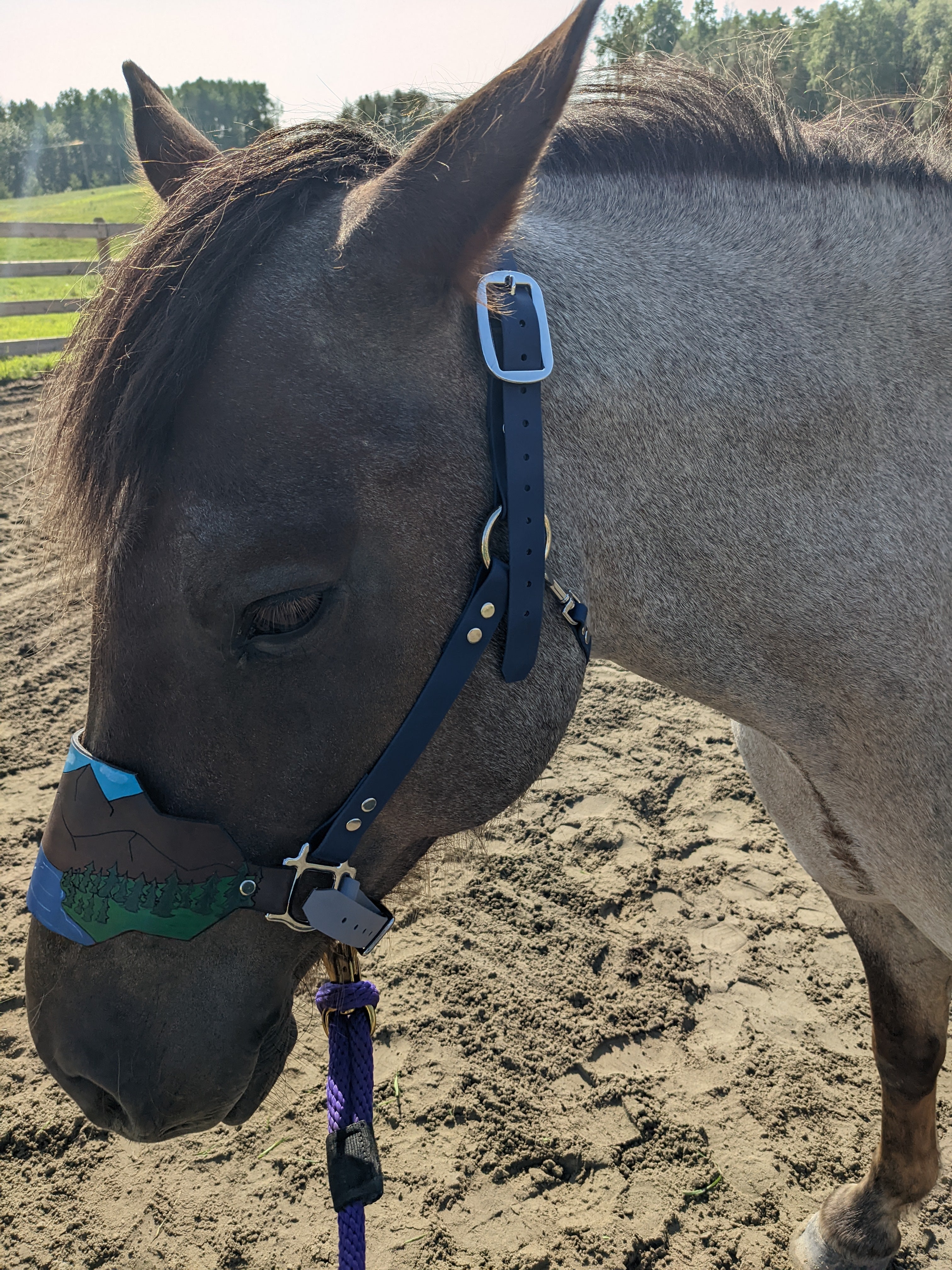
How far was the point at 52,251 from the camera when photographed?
29.8 meters

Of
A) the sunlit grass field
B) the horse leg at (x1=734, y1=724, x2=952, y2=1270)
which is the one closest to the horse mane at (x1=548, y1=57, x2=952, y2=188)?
the sunlit grass field

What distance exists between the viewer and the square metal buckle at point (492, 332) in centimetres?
125

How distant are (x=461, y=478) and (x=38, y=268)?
15019 millimetres

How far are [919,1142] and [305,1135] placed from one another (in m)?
1.91

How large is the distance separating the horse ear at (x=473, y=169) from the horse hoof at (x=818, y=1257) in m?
2.76

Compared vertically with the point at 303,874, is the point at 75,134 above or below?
above

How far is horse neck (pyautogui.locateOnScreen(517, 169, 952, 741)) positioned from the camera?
4.63ft

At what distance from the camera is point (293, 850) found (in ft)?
4.44

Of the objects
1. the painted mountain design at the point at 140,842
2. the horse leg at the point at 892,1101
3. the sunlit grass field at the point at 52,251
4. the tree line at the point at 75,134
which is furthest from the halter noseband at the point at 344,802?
the tree line at the point at 75,134

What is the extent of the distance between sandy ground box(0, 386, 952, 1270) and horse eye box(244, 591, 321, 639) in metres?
0.61

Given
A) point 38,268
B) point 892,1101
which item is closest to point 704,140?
point 892,1101

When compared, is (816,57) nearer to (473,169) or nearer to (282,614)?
(473,169)

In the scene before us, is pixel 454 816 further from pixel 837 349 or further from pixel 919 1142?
pixel 919 1142

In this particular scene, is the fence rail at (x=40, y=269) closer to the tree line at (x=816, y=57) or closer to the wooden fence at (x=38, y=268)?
the wooden fence at (x=38, y=268)
